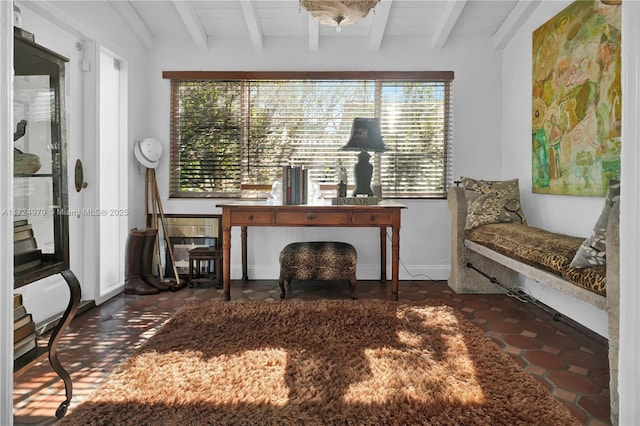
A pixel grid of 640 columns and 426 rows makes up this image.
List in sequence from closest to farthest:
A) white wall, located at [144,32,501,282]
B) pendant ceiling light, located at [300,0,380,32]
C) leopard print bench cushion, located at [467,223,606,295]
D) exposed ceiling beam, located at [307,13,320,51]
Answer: leopard print bench cushion, located at [467,223,606,295] < pendant ceiling light, located at [300,0,380,32] < exposed ceiling beam, located at [307,13,320,51] < white wall, located at [144,32,501,282]

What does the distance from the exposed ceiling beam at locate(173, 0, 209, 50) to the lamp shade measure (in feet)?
5.73

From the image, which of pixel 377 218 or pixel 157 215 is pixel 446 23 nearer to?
pixel 377 218

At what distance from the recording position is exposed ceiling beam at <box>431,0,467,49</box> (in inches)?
134

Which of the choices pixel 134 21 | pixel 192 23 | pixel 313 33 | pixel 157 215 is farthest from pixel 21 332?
pixel 313 33

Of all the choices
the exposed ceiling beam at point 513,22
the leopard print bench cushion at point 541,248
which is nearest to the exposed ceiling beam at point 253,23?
the exposed ceiling beam at point 513,22

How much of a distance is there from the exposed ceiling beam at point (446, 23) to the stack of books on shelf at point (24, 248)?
348 cm

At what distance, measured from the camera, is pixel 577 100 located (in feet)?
9.30

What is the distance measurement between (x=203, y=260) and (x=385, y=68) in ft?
8.75

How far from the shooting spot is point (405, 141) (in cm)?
409

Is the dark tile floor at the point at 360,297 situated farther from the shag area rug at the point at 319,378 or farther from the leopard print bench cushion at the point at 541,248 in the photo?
the leopard print bench cushion at the point at 541,248

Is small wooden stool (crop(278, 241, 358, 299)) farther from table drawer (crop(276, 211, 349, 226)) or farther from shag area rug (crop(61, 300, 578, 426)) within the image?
shag area rug (crop(61, 300, 578, 426))

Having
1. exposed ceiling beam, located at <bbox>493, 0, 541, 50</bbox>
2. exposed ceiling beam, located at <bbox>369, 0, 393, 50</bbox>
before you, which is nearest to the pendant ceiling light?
exposed ceiling beam, located at <bbox>369, 0, 393, 50</bbox>

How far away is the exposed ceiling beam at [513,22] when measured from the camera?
339 centimetres

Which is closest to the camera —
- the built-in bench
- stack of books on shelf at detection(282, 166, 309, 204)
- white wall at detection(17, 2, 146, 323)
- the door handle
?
the built-in bench
